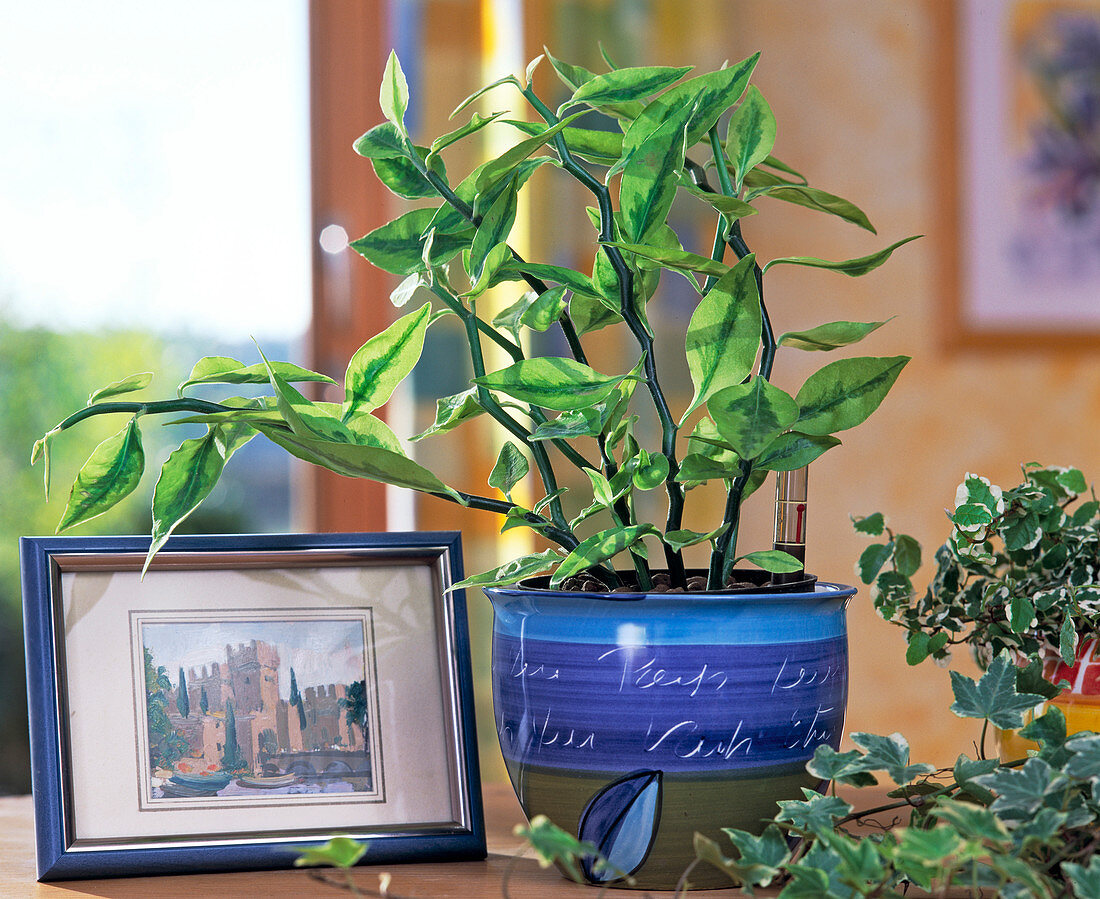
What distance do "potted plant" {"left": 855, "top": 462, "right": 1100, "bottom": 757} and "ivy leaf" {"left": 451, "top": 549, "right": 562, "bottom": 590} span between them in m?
0.21

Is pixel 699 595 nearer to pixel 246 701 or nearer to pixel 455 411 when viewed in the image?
pixel 455 411

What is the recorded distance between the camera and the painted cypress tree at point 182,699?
0.59 m

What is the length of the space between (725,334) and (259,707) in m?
0.33

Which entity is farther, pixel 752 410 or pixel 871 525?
pixel 871 525

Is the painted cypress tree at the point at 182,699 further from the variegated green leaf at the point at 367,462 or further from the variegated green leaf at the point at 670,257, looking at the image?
the variegated green leaf at the point at 670,257

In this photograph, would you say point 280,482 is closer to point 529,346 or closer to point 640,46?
point 529,346

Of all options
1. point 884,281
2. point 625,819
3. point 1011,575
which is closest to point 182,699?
point 625,819

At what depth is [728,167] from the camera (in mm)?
592

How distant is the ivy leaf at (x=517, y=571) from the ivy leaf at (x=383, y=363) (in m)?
0.10

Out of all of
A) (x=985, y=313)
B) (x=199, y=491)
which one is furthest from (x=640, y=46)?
(x=199, y=491)

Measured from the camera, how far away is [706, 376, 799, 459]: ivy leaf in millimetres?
485

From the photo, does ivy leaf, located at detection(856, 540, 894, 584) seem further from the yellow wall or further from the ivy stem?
the yellow wall

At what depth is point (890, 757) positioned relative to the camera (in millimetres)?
485

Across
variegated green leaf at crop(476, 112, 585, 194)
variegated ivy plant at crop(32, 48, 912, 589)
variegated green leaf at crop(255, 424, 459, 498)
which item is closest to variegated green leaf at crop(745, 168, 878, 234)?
variegated ivy plant at crop(32, 48, 912, 589)
